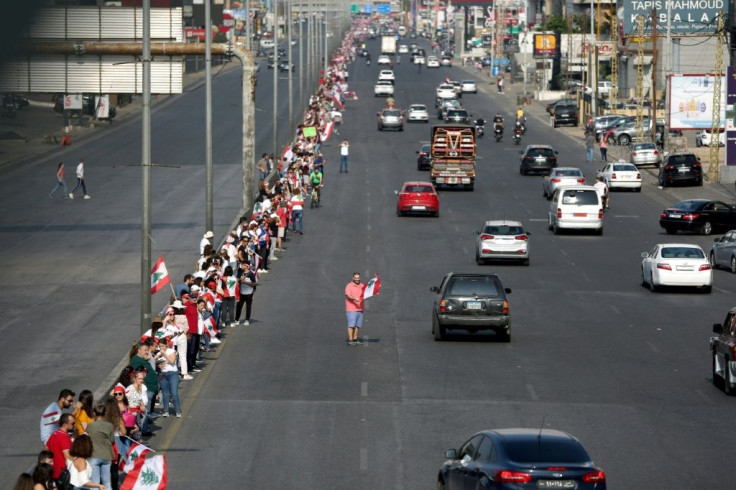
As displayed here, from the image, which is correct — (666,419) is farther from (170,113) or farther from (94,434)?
(170,113)

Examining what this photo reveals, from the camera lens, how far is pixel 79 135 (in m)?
88.8

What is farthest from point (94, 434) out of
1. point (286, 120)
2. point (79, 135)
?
point (286, 120)

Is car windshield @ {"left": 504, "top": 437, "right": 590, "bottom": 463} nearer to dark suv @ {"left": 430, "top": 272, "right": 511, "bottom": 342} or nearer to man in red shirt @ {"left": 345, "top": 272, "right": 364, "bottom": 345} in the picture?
man in red shirt @ {"left": 345, "top": 272, "right": 364, "bottom": 345}

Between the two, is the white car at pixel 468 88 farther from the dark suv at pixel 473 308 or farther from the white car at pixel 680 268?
the dark suv at pixel 473 308

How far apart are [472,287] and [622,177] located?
124ft

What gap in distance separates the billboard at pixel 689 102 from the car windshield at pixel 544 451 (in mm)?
69278

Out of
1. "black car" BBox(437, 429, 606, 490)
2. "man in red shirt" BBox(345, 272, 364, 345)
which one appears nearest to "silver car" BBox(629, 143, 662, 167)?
"man in red shirt" BBox(345, 272, 364, 345)

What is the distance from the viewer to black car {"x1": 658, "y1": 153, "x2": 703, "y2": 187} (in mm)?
65312

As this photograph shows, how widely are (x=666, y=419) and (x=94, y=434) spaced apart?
9.57 meters

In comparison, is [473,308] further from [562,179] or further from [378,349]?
[562,179]

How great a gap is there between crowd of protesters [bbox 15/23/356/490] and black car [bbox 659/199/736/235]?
1354cm

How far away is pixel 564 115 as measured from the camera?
10119cm

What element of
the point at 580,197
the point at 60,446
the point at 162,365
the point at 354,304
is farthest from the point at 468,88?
the point at 60,446

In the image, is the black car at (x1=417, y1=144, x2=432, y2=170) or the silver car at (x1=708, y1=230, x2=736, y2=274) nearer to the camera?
the silver car at (x1=708, y1=230, x2=736, y2=274)
